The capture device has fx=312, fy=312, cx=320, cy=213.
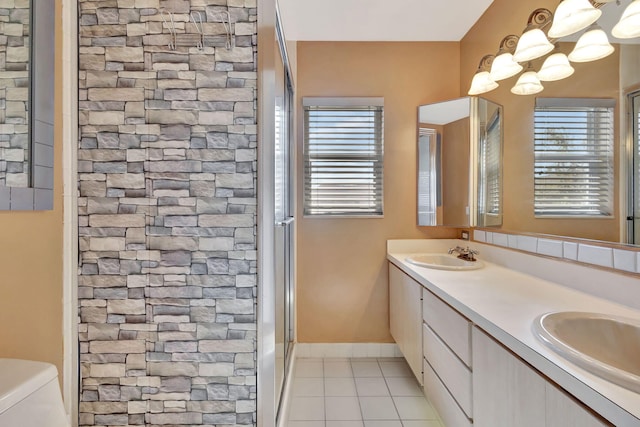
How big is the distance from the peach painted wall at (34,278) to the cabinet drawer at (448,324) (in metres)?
1.59

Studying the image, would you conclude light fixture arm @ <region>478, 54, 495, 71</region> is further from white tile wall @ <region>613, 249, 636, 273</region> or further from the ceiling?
white tile wall @ <region>613, 249, 636, 273</region>

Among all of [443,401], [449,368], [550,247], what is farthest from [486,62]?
[443,401]

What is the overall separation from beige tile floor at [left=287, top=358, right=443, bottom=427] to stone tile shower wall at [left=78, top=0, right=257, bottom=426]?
0.88 meters

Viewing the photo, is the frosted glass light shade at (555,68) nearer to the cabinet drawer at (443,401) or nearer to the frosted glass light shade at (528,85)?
the frosted glass light shade at (528,85)

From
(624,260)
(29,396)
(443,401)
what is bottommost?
(443,401)

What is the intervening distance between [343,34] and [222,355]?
2462mm


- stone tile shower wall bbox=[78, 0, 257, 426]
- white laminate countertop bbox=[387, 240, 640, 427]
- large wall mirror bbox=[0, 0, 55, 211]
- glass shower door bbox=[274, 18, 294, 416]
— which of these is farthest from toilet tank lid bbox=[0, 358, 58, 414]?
white laminate countertop bbox=[387, 240, 640, 427]

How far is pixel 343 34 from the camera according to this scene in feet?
8.30

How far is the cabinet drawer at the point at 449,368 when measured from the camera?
130 centimetres

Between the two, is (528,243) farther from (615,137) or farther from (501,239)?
(615,137)

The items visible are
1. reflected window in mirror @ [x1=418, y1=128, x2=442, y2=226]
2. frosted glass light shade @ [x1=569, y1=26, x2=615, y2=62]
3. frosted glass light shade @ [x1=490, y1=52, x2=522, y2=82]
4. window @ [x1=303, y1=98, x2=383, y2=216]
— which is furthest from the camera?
window @ [x1=303, y1=98, x2=383, y2=216]

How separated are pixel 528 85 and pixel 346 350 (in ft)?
7.50

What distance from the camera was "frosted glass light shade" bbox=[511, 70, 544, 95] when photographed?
1651mm

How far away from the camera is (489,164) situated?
2135 mm
